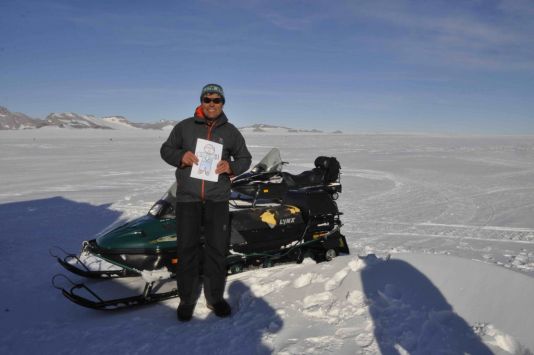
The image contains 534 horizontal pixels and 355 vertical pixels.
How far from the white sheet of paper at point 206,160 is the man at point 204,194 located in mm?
41

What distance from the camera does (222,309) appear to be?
3467 millimetres

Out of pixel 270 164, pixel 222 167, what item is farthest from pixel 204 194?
pixel 270 164

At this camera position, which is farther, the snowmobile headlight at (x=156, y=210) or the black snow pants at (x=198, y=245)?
the snowmobile headlight at (x=156, y=210)

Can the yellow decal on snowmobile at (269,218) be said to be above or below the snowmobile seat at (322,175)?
below

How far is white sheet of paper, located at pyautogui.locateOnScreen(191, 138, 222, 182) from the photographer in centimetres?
324

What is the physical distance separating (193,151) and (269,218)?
1.66 meters

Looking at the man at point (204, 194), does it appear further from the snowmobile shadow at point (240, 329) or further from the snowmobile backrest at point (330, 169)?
the snowmobile backrest at point (330, 169)

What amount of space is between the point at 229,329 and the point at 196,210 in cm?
98

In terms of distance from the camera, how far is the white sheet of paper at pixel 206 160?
3.24 meters

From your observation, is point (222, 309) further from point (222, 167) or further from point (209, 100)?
point (209, 100)

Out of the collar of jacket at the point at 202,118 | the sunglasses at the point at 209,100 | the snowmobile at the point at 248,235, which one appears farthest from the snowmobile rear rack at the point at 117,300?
the sunglasses at the point at 209,100

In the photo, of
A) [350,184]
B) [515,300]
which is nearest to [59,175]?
[350,184]

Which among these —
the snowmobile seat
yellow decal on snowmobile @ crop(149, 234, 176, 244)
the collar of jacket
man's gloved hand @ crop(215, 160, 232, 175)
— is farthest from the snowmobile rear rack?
the snowmobile seat

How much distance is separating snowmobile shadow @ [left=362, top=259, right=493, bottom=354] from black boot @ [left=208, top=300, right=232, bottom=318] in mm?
1193
